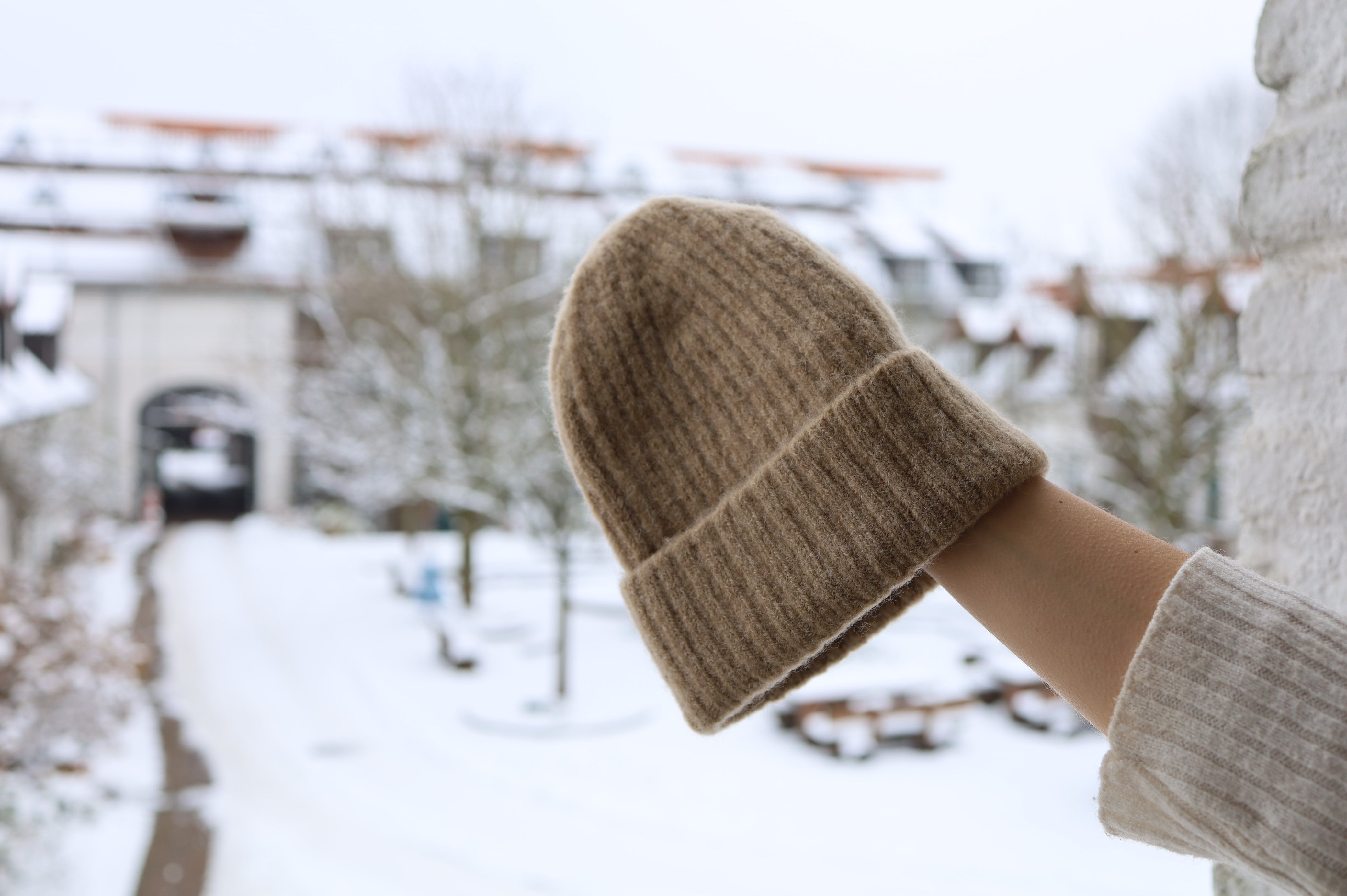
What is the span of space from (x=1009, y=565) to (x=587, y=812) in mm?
6045

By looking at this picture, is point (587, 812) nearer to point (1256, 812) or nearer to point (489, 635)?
point (489, 635)

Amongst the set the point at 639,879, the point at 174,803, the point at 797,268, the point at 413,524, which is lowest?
the point at 413,524

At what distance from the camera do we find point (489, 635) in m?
10.8

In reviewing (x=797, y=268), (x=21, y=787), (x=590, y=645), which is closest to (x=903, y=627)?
(x=590, y=645)

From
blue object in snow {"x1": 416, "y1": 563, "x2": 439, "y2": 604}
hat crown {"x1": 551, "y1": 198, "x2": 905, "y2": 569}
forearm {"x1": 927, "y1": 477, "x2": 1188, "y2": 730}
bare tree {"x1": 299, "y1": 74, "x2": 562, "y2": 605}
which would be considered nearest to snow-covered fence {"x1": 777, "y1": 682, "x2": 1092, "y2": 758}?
bare tree {"x1": 299, "y1": 74, "x2": 562, "y2": 605}

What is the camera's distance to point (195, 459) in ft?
68.7

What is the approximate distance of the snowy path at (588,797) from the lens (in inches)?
211

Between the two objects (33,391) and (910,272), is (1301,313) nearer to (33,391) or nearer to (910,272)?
(33,391)

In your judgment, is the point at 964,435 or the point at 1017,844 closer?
the point at 964,435

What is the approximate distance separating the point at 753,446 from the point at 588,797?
243 inches

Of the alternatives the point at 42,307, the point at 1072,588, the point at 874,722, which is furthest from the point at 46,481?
the point at 1072,588

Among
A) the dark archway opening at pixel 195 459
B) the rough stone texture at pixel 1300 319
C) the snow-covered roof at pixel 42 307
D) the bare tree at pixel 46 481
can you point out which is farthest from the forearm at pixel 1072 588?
the dark archway opening at pixel 195 459

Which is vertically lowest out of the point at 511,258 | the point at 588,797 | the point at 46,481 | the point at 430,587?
the point at 430,587

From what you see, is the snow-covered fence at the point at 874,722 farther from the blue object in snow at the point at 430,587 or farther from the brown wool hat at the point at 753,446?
the brown wool hat at the point at 753,446
